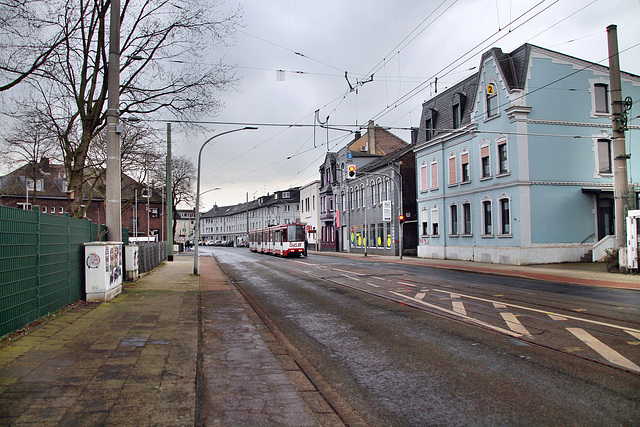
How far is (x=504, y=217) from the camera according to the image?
93.8 feet

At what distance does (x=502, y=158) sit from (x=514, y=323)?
70.8 feet

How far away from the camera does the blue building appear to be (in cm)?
2695

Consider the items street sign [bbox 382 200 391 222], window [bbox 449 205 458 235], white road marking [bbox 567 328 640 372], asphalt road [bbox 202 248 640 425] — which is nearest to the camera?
asphalt road [bbox 202 248 640 425]

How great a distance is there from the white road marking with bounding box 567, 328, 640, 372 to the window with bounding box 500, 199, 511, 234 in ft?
67.9

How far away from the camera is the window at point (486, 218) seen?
30.0 m

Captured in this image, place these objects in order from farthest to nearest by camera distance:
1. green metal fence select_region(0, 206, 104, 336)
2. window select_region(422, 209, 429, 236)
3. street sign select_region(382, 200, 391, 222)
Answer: street sign select_region(382, 200, 391, 222)
window select_region(422, 209, 429, 236)
green metal fence select_region(0, 206, 104, 336)

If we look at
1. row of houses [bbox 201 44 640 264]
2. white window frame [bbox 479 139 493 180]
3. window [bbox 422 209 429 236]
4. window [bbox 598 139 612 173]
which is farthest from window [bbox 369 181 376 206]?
window [bbox 598 139 612 173]

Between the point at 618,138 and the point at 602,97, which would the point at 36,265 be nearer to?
the point at 618,138

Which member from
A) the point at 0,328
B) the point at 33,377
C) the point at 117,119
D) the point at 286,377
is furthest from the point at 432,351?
the point at 117,119

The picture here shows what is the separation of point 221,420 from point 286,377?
156 centimetres

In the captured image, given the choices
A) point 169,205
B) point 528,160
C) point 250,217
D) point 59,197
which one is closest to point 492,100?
point 528,160

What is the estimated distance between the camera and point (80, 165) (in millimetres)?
18891

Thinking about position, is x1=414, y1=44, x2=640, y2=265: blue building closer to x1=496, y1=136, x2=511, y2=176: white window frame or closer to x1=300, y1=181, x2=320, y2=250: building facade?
x1=496, y1=136, x2=511, y2=176: white window frame

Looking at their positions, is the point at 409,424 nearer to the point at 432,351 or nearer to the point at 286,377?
the point at 286,377
